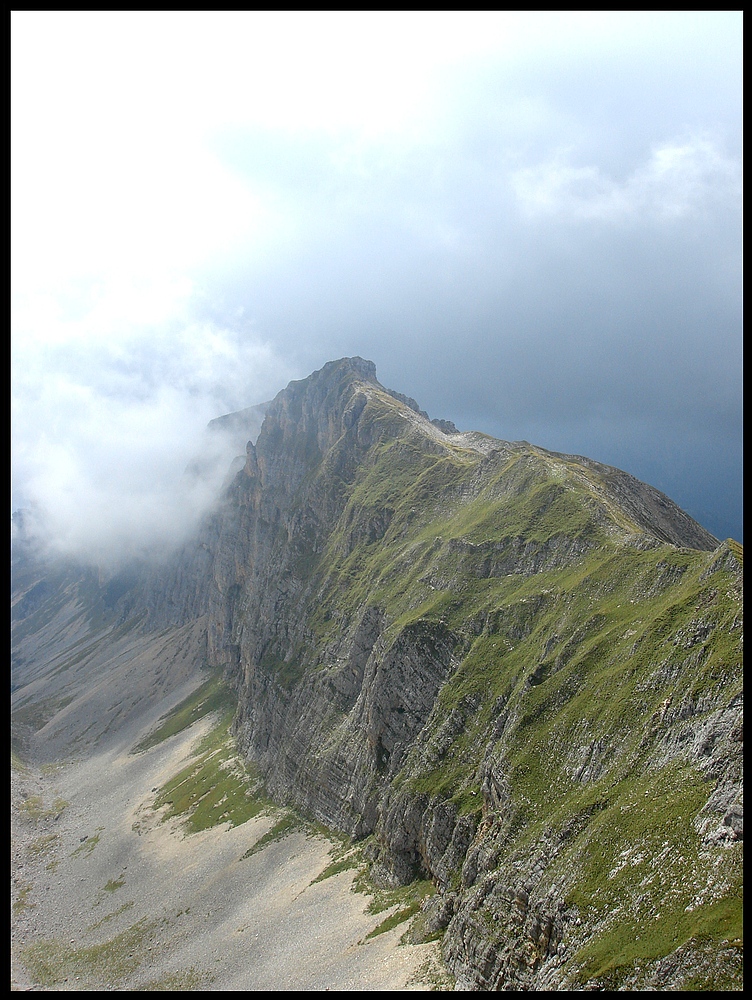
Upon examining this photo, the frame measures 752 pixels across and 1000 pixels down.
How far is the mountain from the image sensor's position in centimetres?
4106

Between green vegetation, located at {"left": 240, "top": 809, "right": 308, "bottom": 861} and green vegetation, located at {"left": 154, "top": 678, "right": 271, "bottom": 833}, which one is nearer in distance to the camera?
green vegetation, located at {"left": 240, "top": 809, "right": 308, "bottom": 861}

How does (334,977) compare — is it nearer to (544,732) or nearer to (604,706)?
(544,732)

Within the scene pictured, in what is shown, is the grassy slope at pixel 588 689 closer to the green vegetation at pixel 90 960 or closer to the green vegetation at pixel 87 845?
the green vegetation at pixel 90 960

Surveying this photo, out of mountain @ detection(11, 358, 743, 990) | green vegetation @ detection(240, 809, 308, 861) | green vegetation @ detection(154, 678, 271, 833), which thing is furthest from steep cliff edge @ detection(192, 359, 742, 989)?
green vegetation @ detection(154, 678, 271, 833)

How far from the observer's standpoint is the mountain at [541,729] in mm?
41062

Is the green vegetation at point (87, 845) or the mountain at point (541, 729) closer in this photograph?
the mountain at point (541, 729)

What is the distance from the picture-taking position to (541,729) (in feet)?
222

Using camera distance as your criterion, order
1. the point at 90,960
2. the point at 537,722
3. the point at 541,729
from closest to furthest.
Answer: the point at 541,729, the point at 537,722, the point at 90,960

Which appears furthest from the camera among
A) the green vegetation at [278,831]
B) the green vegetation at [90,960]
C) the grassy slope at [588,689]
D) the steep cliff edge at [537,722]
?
the green vegetation at [278,831]

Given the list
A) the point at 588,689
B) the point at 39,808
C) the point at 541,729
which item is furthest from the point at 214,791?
the point at 588,689

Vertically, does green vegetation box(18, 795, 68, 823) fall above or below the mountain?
above

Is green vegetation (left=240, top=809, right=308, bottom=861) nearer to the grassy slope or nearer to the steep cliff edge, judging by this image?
the steep cliff edge

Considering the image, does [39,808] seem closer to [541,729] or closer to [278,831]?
[278,831]

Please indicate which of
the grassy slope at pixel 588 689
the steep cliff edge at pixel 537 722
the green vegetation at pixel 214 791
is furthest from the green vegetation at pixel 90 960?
the grassy slope at pixel 588 689
